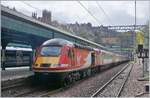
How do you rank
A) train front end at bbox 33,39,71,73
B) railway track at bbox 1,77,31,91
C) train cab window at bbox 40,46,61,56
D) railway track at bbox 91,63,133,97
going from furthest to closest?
train cab window at bbox 40,46,61,56, train front end at bbox 33,39,71,73, railway track at bbox 1,77,31,91, railway track at bbox 91,63,133,97

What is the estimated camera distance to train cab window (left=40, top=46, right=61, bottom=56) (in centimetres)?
1722

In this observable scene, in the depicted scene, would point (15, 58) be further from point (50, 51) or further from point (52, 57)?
point (52, 57)

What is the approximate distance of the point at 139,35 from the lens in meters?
28.4

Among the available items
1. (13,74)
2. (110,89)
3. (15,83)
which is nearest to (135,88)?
(110,89)

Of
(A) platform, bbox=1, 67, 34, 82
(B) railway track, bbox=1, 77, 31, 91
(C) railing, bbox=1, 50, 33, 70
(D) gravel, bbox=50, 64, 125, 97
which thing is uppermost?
(C) railing, bbox=1, 50, 33, 70

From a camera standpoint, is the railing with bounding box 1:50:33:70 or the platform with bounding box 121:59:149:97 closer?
the platform with bounding box 121:59:149:97

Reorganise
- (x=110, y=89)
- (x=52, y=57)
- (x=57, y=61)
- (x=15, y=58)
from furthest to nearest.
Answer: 1. (x=15, y=58)
2. (x=110, y=89)
3. (x=52, y=57)
4. (x=57, y=61)

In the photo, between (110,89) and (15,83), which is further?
(15,83)

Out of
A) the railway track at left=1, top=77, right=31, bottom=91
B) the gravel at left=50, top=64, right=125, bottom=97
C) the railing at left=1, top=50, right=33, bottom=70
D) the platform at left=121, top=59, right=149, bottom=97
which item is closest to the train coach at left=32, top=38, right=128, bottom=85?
the gravel at left=50, top=64, right=125, bottom=97

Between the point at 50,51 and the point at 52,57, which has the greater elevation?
the point at 50,51

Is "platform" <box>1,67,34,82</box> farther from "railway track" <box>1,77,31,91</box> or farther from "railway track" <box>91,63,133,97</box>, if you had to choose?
"railway track" <box>91,63,133,97</box>

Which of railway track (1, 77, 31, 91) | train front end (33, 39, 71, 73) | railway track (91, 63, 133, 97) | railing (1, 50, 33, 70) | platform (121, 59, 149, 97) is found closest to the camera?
railway track (91, 63, 133, 97)

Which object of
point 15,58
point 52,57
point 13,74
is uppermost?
point 52,57

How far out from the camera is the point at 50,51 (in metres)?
17.3
